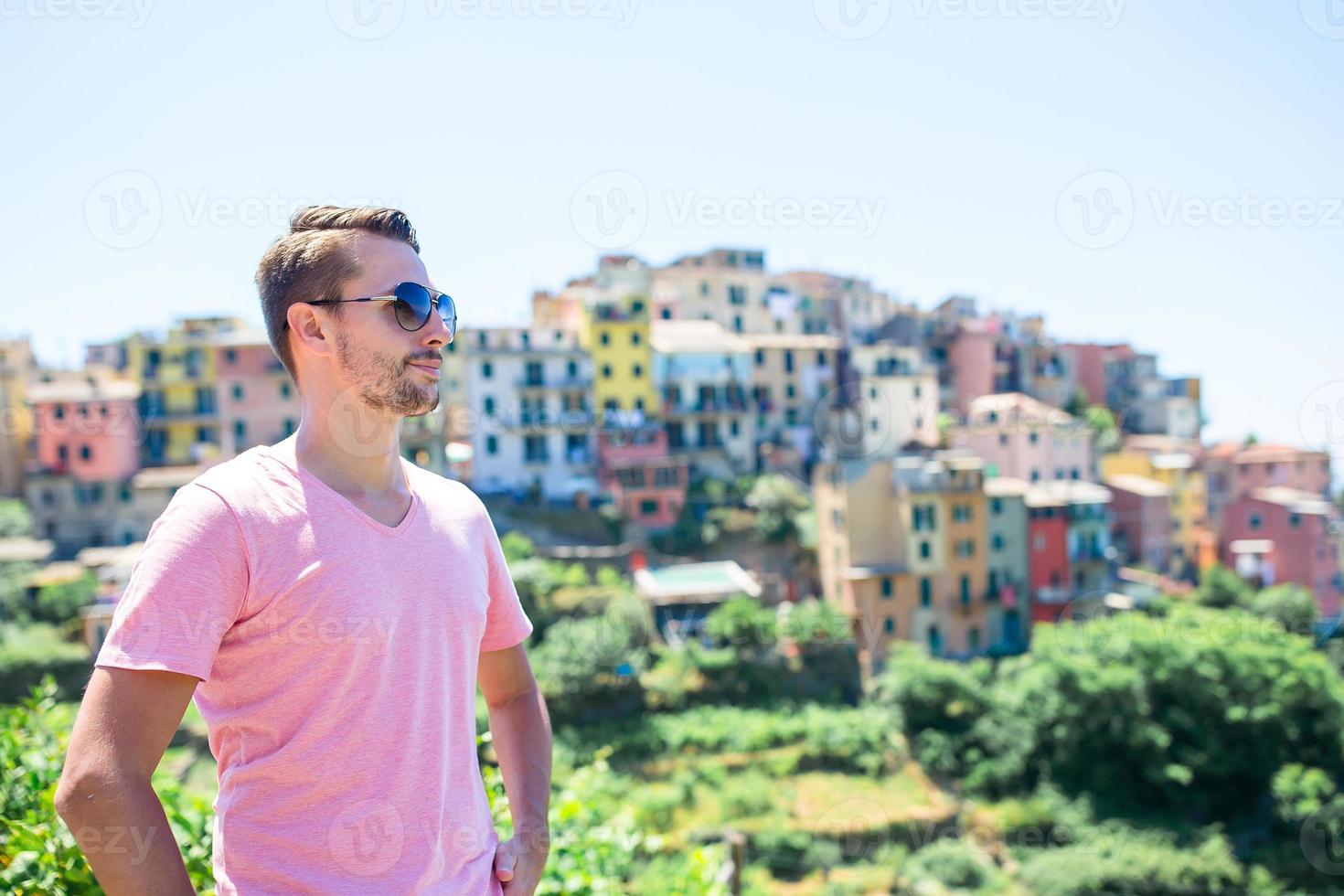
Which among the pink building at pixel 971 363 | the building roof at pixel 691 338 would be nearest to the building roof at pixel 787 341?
the building roof at pixel 691 338

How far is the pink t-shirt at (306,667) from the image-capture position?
1.61 m

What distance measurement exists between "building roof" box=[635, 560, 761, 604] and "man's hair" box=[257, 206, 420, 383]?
25.8 metres

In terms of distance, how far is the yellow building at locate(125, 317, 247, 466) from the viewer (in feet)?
102

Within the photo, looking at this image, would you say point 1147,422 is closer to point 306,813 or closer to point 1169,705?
point 1169,705

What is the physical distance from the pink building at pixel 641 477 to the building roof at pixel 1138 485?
700 inches

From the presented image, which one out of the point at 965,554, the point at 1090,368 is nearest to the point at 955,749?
the point at 965,554

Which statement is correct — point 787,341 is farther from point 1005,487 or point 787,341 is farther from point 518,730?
point 518,730

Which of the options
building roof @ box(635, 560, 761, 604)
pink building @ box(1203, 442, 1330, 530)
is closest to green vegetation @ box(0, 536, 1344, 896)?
building roof @ box(635, 560, 761, 604)

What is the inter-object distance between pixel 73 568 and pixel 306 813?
29.8 m

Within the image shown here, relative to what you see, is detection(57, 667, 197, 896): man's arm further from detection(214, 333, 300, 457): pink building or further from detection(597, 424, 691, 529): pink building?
detection(214, 333, 300, 457): pink building

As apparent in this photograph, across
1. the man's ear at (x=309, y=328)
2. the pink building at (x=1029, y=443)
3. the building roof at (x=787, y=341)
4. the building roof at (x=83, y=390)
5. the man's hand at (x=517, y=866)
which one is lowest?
the pink building at (x=1029, y=443)

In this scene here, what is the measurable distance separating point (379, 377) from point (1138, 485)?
126 feet

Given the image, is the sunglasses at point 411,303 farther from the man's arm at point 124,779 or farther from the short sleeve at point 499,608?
the man's arm at point 124,779

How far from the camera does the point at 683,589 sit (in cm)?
2805
